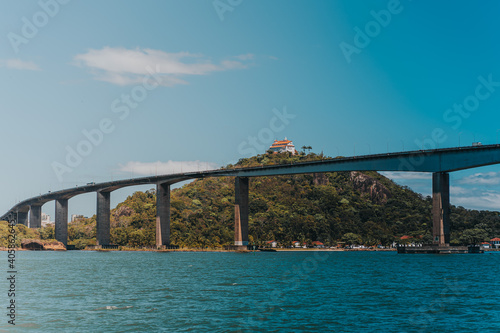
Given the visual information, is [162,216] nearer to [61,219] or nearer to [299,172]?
[299,172]

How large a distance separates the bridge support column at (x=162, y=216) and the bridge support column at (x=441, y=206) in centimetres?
6431

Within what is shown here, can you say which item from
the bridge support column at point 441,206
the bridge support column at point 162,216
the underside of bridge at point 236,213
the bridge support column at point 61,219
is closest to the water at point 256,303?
the bridge support column at point 441,206

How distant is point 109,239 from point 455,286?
126640mm

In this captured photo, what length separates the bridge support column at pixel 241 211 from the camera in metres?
128

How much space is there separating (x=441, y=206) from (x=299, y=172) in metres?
31.9

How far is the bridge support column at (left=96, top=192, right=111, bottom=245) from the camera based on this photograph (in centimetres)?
15462

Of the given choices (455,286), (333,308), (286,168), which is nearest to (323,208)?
(286,168)

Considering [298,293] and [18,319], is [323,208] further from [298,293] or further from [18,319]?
[18,319]

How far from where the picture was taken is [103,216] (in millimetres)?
154750

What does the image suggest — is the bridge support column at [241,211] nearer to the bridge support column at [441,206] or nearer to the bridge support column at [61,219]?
the bridge support column at [441,206]

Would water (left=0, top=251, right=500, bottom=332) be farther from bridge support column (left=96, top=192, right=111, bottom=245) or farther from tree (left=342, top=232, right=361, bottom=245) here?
tree (left=342, top=232, right=361, bottom=245)

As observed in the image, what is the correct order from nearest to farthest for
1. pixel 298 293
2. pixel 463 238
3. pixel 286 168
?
pixel 298 293 → pixel 286 168 → pixel 463 238

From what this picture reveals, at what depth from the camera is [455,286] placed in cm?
4891

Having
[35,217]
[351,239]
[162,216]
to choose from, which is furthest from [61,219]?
[351,239]
